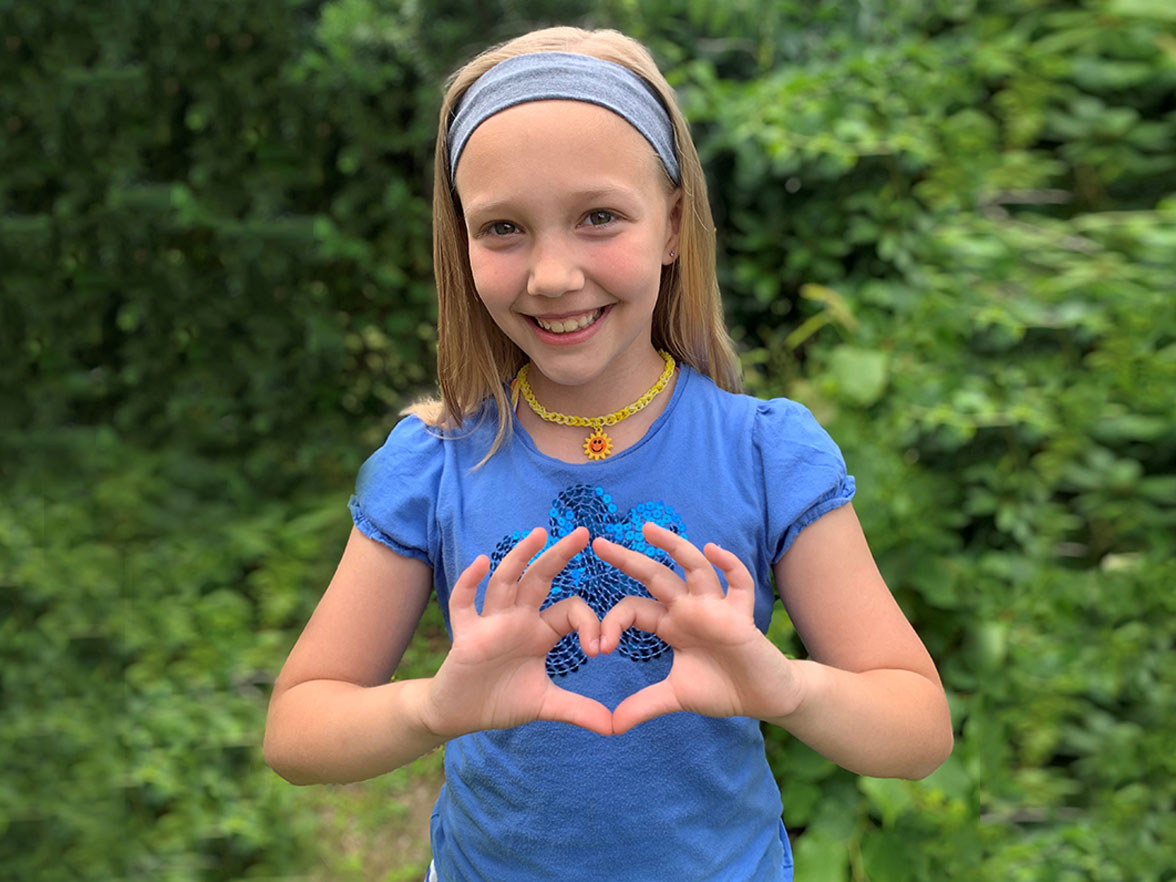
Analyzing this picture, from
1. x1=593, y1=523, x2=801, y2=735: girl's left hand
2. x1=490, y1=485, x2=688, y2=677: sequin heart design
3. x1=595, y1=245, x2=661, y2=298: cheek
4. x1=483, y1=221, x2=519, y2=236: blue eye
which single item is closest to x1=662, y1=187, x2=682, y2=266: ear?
x1=595, y1=245, x2=661, y2=298: cheek

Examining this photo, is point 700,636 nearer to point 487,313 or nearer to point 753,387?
point 487,313

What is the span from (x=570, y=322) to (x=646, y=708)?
492 mm

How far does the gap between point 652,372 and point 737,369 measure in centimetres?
20

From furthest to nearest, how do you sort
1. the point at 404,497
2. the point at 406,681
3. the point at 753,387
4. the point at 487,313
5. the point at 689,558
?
the point at 753,387, the point at 487,313, the point at 404,497, the point at 406,681, the point at 689,558

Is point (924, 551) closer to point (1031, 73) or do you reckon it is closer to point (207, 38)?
point (1031, 73)

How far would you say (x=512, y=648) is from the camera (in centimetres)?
118

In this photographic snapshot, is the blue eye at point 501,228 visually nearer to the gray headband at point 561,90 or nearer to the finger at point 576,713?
the gray headband at point 561,90

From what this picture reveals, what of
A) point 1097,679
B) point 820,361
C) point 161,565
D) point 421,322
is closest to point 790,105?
point 820,361

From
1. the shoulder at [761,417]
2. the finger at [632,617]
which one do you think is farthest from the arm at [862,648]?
the finger at [632,617]

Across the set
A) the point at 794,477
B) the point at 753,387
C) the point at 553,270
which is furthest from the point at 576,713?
the point at 753,387

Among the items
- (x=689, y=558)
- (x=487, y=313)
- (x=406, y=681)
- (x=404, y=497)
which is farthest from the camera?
(x=487, y=313)

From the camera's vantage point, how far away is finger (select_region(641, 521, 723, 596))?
1129 millimetres

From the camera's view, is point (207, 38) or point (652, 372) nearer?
point (652, 372)

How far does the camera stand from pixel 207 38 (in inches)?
98.7
